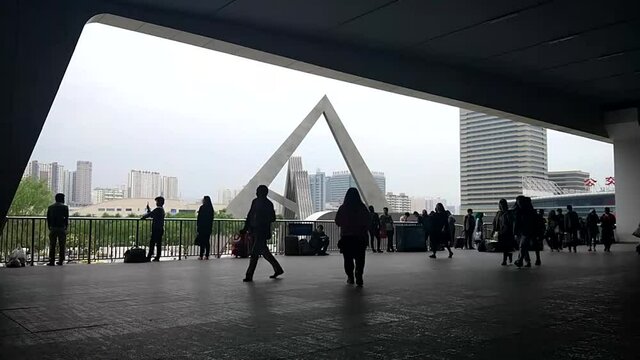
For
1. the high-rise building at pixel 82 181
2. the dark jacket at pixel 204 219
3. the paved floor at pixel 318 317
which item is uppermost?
the high-rise building at pixel 82 181

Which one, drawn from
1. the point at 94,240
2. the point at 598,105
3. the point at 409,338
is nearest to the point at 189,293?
the point at 409,338

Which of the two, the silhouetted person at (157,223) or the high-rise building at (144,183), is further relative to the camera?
the high-rise building at (144,183)

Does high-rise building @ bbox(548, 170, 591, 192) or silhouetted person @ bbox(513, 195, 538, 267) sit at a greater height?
high-rise building @ bbox(548, 170, 591, 192)

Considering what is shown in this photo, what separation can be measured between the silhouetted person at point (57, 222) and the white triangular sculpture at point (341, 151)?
58.0ft

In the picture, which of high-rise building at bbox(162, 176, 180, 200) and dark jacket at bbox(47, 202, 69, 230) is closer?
dark jacket at bbox(47, 202, 69, 230)

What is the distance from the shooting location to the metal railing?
1372 centimetres

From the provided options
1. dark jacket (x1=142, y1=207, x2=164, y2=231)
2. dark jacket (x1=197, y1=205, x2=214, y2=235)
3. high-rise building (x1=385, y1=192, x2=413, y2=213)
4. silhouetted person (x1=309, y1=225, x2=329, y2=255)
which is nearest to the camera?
dark jacket (x1=142, y1=207, x2=164, y2=231)

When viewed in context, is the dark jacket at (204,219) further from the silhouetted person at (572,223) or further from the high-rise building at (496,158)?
the high-rise building at (496,158)

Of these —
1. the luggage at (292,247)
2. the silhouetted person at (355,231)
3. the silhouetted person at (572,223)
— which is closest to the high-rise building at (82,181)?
the luggage at (292,247)

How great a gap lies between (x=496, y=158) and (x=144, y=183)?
1210 inches

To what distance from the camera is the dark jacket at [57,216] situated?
1264 centimetres

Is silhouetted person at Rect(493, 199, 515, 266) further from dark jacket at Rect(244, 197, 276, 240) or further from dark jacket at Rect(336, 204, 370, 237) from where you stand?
dark jacket at Rect(244, 197, 276, 240)

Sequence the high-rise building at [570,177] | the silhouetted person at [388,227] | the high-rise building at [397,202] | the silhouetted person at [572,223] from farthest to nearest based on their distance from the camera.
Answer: the high-rise building at [570,177], the high-rise building at [397,202], the silhouetted person at [388,227], the silhouetted person at [572,223]

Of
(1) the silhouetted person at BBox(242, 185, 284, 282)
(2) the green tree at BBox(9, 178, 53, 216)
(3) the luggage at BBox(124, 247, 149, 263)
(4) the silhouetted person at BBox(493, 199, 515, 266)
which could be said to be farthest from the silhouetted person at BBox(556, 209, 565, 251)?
(2) the green tree at BBox(9, 178, 53, 216)
